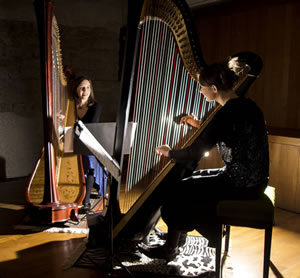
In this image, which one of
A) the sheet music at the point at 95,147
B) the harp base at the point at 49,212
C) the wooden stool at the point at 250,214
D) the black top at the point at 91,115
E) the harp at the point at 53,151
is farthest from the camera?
the black top at the point at 91,115

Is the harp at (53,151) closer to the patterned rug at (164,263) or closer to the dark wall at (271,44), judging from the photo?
the patterned rug at (164,263)

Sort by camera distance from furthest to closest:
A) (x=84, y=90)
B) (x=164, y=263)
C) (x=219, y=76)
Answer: (x=84, y=90), (x=164, y=263), (x=219, y=76)

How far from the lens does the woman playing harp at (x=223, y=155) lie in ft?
6.23

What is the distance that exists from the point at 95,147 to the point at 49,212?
1.39 meters

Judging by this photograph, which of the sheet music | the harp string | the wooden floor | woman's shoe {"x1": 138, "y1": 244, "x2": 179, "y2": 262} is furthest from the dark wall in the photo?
the sheet music

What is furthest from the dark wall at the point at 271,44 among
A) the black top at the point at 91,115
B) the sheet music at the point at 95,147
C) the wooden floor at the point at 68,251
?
the sheet music at the point at 95,147

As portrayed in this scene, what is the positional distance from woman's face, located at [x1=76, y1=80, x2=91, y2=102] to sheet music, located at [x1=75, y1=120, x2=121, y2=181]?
1.55 metres

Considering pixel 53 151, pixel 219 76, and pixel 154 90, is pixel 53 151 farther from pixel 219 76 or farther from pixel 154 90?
pixel 219 76

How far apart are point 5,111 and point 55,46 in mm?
1926

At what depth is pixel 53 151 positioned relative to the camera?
2695 millimetres

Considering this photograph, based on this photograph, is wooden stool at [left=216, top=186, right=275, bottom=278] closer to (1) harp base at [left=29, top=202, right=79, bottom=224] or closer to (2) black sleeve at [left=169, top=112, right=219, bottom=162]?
(2) black sleeve at [left=169, top=112, right=219, bottom=162]

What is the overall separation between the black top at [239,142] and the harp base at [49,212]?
Result: 1.25 metres

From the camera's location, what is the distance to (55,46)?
2590mm

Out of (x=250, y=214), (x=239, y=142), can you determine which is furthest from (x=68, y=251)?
(x=239, y=142)
